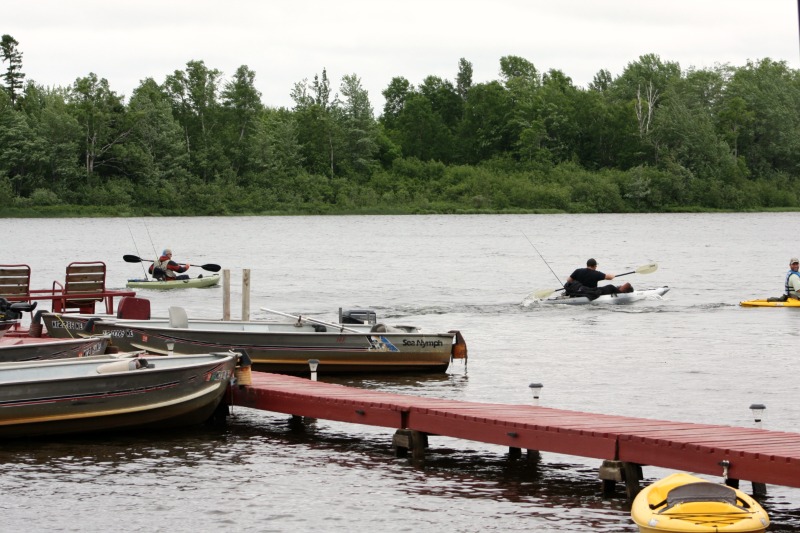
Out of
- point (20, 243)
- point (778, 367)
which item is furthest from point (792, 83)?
point (778, 367)

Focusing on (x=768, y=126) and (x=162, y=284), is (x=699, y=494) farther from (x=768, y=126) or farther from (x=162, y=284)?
(x=768, y=126)

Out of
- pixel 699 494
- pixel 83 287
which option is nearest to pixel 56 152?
pixel 83 287

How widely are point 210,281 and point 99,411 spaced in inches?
1039

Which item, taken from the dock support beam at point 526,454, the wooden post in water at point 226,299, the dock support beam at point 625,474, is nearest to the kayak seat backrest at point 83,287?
the wooden post in water at point 226,299

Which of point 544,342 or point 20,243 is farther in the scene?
point 20,243

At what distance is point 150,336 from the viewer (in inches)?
854

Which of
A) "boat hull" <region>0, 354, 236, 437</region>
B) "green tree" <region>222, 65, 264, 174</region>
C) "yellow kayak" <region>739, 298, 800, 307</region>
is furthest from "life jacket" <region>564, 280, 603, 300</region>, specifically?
"green tree" <region>222, 65, 264, 174</region>

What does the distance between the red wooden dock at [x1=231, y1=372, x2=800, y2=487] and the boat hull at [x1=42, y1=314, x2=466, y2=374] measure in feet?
13.0

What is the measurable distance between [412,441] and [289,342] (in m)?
6.67

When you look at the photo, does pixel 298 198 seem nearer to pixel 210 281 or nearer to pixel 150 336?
pixel 210 281

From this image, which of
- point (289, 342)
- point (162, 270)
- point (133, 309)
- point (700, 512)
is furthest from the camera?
point (162, 270)

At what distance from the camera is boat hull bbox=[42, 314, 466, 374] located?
21.8 m

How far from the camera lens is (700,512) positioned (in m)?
11.2

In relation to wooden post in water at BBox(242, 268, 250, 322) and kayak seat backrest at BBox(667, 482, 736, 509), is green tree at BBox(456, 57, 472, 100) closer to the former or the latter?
wooden post in water at BBox(242, 268, 250, 322)
